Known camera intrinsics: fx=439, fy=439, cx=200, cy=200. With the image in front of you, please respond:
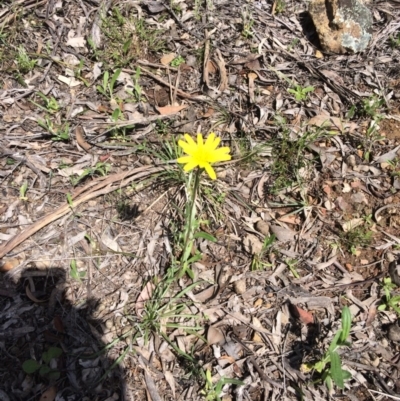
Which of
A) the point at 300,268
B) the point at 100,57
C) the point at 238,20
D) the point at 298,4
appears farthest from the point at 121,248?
the point at 298,4

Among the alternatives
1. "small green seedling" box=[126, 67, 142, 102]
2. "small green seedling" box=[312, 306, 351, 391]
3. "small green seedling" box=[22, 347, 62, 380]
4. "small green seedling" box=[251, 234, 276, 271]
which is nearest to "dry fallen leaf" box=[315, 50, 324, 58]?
"small green seedling" box=[126, 67, 142, 102]

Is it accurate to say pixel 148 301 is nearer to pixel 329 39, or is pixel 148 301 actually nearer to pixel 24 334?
pixel 24 334

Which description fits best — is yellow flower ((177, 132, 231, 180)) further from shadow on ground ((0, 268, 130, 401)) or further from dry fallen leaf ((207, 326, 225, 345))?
shadow on ground ((0, 268, 130, 401))

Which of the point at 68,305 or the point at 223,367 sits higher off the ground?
the point at 68,305

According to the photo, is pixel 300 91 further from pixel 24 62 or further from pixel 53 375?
pixel 53 375

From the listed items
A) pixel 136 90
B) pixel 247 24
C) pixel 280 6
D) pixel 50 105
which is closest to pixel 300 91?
pixel 247 24

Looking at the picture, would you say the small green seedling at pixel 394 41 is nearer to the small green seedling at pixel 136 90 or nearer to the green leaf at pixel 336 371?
the small green seedling at pixel 136 90
